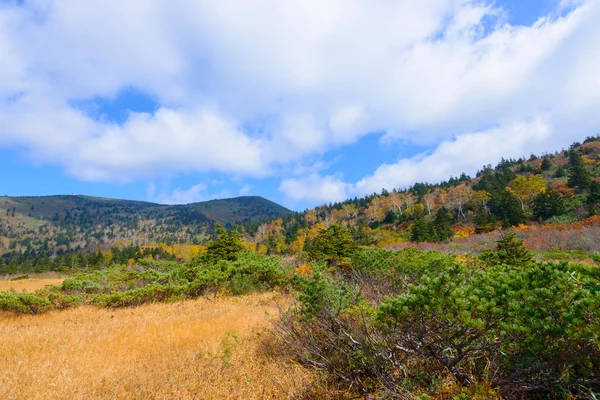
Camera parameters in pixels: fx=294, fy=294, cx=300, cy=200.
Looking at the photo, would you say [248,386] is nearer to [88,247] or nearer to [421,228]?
[421,228]

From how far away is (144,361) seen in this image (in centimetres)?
481

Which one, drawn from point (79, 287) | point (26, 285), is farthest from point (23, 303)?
point (26, 285)

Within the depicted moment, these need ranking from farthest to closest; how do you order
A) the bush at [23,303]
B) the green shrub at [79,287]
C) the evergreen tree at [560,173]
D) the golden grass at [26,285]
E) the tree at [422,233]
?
1. the evergreen tree at [560,173]
2. the tree at [422,233]
3. the golden grass at [26,285]
4. the green shrub at [79,287]
5. the bush at [23,303]

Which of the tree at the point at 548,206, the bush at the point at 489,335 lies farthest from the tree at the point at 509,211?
the bush at the point at 489,335

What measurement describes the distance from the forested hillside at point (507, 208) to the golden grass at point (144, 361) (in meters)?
14.3

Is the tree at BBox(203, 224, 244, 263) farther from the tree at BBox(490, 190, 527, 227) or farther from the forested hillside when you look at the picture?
the tree at BBox(490, 190, 527, 227)

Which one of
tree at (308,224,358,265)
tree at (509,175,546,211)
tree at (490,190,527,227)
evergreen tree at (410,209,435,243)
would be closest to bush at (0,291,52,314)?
tree at (308,224,358,265)

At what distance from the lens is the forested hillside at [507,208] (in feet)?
101

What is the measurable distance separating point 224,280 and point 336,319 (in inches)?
351

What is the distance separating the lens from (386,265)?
32.1 feet

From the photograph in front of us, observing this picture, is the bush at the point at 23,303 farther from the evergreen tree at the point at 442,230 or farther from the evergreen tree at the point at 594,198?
the evergreen tree at the point at 594,198

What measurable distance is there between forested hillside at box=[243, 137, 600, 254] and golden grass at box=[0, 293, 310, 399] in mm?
14299

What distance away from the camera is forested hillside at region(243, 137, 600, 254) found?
30859 millimetres

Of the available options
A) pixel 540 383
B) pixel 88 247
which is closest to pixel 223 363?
pixel 540 383
